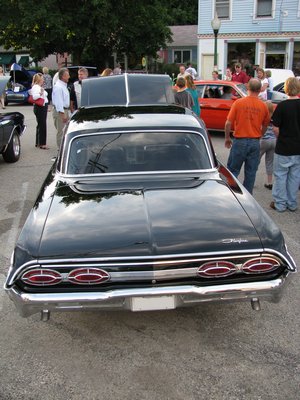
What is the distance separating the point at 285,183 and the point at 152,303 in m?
4.02

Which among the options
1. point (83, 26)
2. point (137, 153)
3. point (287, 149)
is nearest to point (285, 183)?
point (287, 149)

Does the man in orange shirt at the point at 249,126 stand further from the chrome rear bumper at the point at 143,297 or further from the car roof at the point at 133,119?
the chrome rear bumper at the point at 143,297

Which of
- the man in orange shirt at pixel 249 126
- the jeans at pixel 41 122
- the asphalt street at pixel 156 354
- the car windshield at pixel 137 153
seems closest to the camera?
the asphalt street at pixel 156 354

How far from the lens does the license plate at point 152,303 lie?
3051mm

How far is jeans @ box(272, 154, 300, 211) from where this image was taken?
6.43 m

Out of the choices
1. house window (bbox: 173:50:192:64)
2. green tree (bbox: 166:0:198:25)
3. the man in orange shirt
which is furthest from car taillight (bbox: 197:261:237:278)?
green tree (bbox: 166:0:198:25)

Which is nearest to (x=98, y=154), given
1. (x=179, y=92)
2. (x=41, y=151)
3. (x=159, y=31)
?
(x=179, y=92)

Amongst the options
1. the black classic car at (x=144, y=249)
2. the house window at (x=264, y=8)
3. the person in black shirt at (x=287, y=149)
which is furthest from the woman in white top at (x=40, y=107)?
the house window at (x=264, y=8)

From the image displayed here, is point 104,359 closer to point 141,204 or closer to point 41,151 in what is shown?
point 141,204

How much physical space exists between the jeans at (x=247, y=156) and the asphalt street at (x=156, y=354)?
2.63 meters

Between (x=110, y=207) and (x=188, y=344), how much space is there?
120 cm

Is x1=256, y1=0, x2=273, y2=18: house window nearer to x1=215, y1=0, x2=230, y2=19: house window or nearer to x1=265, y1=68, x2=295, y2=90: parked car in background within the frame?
x1=215, y1=0, x2=230, y2=19: house window

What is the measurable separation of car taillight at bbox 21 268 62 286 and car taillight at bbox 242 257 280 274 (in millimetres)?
1284

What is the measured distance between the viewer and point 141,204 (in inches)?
141
